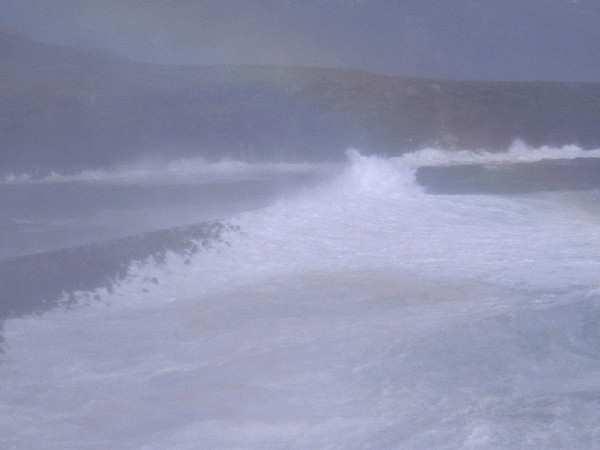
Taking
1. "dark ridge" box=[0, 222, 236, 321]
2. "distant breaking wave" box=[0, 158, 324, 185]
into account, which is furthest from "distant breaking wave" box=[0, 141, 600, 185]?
"dark ridge" box=[0, 222, 236, 321]

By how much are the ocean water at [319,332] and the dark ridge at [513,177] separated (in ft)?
2.61

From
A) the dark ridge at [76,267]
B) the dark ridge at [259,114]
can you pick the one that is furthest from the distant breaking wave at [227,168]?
the dark ridge at [76,267]

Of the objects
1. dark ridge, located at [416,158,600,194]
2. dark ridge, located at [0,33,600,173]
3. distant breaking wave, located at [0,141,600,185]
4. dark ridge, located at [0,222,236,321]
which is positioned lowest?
dark ridge, located at [0,222,236,321]

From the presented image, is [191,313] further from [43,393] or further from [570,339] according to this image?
[570,339]

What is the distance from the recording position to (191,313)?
31.6ft

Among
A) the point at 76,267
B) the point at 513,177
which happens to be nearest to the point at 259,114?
the point at 513,177

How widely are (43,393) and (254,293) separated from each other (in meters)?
3.01

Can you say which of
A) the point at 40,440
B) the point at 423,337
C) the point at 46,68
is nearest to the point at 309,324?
the point at 423,337

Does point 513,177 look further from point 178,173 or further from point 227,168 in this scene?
point 178,173

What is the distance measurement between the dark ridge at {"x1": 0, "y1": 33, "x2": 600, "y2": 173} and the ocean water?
211 centimetres

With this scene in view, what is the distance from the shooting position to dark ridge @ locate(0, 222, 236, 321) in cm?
963

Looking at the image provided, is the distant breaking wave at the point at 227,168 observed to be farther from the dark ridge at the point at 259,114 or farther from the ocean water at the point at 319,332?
the ocean water at the point at 319,332

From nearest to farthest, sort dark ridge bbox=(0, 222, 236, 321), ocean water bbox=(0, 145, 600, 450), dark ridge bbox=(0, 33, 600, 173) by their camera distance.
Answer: ocean water bbox=(0, 145, 600, 450) → dark ridge bbox=(0, 222, 236, 321) → dark ridge bbox=(0, 33, 600, 173)

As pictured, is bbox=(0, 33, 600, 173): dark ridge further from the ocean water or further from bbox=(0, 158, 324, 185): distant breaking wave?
the ocean water
